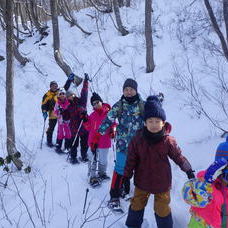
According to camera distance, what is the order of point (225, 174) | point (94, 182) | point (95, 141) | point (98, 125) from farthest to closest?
point (98, 125), point (95, 141), point (94, 182), point (225, 174)

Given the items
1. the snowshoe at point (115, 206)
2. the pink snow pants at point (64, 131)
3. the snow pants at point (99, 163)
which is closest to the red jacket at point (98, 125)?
the snow pants at point (99, 163)

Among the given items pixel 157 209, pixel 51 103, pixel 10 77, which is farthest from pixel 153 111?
pixel 51 103

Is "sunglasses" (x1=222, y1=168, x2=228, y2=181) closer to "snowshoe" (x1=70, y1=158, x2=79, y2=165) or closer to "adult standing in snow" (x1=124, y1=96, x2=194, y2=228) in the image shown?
"adult standing in snow" (x1=124, y1=96, x2=194, y2=228)

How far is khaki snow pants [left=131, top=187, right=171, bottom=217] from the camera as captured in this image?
3238 millimetres

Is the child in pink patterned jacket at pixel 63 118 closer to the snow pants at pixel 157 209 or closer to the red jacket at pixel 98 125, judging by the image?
the red jacket at pixel 98 125

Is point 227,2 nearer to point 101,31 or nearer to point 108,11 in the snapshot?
point 101,31

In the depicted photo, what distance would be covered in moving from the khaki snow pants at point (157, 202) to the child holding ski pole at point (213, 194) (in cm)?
66

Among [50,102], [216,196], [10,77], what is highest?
[10,77]

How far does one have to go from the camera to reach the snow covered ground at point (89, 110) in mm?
4066

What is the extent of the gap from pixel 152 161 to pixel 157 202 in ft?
1.69

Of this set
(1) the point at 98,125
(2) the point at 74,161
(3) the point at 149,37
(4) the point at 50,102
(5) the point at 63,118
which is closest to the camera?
(1) the point at 98,125

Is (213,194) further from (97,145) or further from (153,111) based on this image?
(97,145)

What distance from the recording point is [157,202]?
3.27 m

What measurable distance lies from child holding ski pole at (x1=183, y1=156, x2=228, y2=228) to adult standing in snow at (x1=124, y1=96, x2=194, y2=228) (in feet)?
1.22
